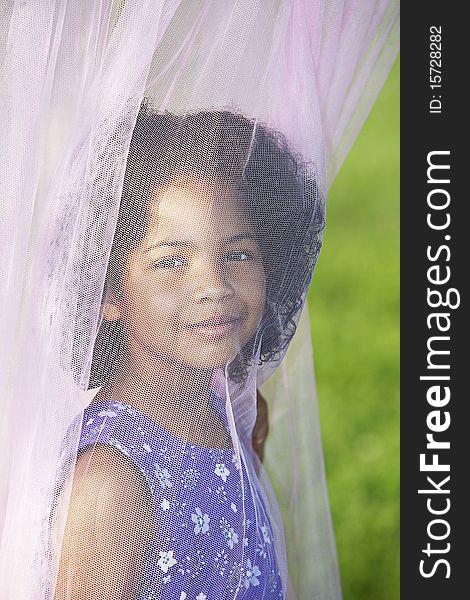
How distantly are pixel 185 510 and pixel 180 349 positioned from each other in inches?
6.9

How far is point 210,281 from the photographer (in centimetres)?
100

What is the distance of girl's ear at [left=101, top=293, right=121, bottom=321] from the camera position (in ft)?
3.23

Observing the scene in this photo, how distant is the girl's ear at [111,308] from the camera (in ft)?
3.23

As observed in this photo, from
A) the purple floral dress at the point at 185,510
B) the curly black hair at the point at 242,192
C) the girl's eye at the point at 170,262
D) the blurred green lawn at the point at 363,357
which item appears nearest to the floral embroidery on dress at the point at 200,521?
the purple floral dress at the point at 185,510

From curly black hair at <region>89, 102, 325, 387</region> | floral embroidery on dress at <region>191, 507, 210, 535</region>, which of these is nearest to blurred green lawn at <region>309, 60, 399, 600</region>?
curly black hair at <region>89, 102, 325, 387</region>

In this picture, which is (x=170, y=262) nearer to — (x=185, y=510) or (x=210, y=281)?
(x=210, y=281)

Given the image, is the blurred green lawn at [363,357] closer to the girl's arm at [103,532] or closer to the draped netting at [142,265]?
the draped netting at [142,265]

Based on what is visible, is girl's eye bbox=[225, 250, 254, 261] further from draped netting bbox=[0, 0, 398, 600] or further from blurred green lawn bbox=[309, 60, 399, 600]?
blurred green lawn bbox=[309, 60, 399, 600]

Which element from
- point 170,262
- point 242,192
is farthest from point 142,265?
point 242,192

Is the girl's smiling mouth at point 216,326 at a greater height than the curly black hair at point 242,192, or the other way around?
the curly black hair at point 242,192

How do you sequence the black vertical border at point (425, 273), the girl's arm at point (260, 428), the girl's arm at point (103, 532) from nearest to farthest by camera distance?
the girl's arm at point (103, 532), the black vertical border at point (425, 273), the girl's arm at point (260, 428)

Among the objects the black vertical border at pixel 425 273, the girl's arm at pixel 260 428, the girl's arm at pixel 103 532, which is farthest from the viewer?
the girl's arm at pixel 260 428

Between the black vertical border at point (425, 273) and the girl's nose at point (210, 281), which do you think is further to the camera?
the black vertical border at point (425, 273)

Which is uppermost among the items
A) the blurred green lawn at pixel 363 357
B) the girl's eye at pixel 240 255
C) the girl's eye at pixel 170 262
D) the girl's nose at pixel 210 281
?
the blurred green lawn at pixel 363 357
